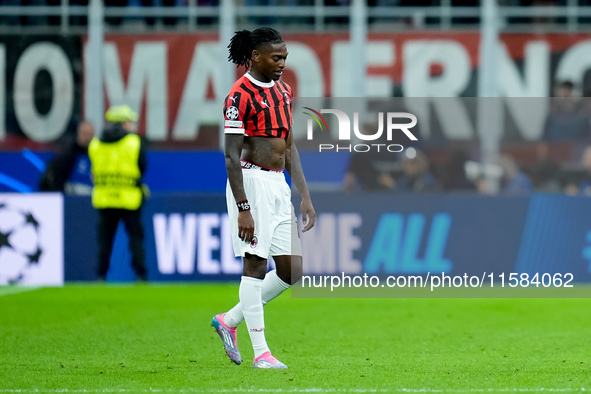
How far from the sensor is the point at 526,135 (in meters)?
17.8

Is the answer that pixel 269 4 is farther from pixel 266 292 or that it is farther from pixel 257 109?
pixel 257 109

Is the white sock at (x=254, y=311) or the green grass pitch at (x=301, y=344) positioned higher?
the white sock at (x=254, y=311)

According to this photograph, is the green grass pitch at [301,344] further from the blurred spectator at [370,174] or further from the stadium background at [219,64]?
the stadium background at [219,64]

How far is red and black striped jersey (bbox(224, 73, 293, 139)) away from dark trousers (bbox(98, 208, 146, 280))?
6433 mm

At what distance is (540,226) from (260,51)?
7.23 metres

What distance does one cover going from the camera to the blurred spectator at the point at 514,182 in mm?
14086

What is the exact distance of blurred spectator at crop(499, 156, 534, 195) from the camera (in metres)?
14.1

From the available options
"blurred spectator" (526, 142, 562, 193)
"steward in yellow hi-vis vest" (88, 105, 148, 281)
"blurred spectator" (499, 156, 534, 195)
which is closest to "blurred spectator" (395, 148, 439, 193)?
"blurred spectator" (499, 156, 534, 195)

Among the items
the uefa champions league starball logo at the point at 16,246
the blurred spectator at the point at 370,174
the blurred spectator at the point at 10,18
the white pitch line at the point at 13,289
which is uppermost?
the blurred spectator at the point at 10,18

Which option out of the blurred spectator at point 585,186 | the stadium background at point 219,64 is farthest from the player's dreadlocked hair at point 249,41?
the stadium background at point 219,64

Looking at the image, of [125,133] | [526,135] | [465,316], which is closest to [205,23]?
[526,135]

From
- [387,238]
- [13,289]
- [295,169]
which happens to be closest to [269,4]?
[387,238]

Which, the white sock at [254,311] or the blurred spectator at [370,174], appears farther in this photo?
the blurred spectator at [370,174]

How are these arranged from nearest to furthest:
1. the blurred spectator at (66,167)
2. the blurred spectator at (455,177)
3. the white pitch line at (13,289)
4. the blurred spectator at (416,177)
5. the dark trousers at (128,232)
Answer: the white pitch line at (13,289) < the dark trousers at (128,232) < the blurred spectator at (416,177) < the blurred spectator at (455,177) < the blurred spectator at (66,167)
